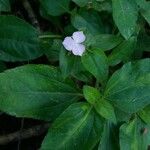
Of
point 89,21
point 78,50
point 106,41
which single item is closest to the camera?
point 78,50

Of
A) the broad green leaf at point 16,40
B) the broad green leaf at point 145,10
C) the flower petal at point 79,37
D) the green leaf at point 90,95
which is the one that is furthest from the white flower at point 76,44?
the broad green leaf at point 145,10

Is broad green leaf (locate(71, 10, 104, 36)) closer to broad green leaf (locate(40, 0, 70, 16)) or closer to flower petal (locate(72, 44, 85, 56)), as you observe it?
broad green leaf (locate(40, 0, 70, 16))

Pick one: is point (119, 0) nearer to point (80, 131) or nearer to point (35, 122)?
point (80, 131)

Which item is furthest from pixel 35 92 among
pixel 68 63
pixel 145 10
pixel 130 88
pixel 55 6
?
pixel 145 10

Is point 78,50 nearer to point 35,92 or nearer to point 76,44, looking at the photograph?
point 76,44

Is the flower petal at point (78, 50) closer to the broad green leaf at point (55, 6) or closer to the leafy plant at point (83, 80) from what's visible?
the leafy plant at point (83, 80)

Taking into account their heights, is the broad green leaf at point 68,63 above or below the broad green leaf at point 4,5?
below
